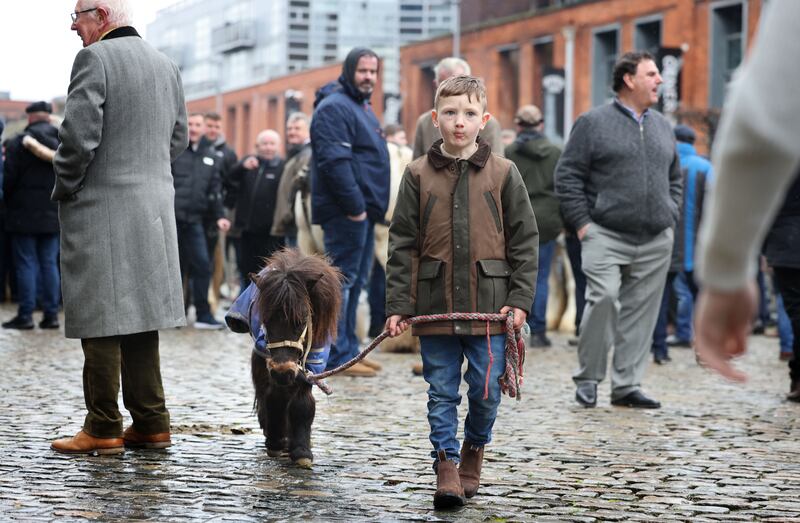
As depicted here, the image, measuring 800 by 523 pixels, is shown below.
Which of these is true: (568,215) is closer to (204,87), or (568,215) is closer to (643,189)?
(643,189)

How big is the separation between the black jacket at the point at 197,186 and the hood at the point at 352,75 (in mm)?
4841

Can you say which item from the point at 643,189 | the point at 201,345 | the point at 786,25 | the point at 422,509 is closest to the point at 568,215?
the point at 643,189

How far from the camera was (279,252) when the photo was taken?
6113 mm

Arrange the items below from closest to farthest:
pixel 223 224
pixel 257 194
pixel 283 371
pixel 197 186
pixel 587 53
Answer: pixel 283 371
pixel 257 194
pixel 197 186
pixel 223 224
pixel 587 53

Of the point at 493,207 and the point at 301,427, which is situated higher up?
the point at 493,207

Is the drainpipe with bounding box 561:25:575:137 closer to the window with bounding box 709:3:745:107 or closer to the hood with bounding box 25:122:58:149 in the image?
the window with bounding box 709:3:745:107

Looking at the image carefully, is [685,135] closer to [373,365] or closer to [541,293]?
[541,293]

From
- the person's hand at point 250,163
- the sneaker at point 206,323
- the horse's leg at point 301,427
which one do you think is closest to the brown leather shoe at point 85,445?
the horse's leg at point 301,427

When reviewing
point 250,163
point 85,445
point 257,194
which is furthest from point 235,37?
point 85,445

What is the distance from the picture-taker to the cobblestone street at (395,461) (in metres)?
5.12

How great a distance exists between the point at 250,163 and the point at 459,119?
32.2 ft

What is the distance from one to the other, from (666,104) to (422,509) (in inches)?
1157

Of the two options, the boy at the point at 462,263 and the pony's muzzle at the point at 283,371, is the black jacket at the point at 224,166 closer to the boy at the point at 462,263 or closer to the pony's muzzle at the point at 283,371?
the pony's muzzle at the point at 283,371

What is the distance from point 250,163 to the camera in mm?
15047
